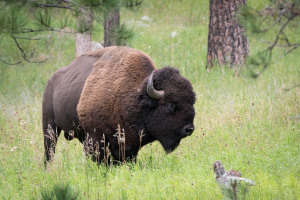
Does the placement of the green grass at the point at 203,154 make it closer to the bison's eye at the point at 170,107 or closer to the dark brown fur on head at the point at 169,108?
the dark brown fur on head at the point at 169,108

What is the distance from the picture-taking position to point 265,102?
7.69 m

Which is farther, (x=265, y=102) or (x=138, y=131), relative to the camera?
(x=265, y=102)

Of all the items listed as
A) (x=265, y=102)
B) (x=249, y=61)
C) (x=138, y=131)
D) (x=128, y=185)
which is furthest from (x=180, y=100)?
(x=265, y=102)

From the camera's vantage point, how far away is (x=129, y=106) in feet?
18.5

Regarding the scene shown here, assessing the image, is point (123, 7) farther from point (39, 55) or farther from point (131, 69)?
point (39, 55)

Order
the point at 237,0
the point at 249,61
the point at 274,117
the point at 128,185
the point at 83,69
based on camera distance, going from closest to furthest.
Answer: the point at 249,61 < the point at 128,185 < the point at 83,69 < the point at 274,117 < the point at 237,0

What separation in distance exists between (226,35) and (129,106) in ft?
17.9

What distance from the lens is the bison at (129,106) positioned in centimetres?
543

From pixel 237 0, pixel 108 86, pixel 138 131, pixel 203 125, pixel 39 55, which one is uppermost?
pixel 237 0

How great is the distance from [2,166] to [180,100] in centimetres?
300

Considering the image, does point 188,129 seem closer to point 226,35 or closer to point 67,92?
point 67,92

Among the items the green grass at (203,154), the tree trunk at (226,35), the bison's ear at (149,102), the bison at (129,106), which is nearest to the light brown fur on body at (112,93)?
the bison at (129,106)

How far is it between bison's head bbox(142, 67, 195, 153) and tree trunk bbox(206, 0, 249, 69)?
504cm

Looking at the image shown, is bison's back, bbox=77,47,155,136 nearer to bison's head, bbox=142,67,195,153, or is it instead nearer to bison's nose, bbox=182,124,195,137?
bison's head, bbox=142,67,195,153
